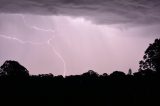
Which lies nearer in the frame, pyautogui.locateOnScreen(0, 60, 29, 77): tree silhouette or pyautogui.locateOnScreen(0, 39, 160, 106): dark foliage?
pyautogui.locateOnScreen(0, 39, 160, 106): dark foliage

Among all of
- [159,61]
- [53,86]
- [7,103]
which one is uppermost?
[159,61]

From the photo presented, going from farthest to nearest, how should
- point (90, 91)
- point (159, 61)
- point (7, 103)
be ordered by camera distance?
1. point (159, 61)
2. point (90, 91)
3. point (7, 103)

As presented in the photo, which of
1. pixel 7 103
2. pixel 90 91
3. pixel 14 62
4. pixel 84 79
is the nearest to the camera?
pixel 7 103

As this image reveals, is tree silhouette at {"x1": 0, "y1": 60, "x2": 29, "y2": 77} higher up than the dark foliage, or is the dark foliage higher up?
tree silhouette at {"x1": 0, "y1": 60, "x2": 29, "y2": 77}

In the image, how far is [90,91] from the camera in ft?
139

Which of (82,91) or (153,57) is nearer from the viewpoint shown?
(82,91)

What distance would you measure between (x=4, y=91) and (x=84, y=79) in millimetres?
13226

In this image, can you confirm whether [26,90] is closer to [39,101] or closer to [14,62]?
[39,101]

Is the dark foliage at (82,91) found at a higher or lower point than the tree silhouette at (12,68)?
lower

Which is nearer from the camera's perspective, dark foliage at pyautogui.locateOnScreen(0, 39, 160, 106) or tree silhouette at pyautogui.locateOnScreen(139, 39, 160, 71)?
dark foliage at pyautogui.locateOnScreen(0, 39, 160, 106)

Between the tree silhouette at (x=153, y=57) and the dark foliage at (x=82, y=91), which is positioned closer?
→ the dark foliage at (x=82, y=91)

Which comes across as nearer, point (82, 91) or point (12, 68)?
point (82, 91)

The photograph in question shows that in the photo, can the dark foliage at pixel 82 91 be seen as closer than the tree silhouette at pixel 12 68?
Yes

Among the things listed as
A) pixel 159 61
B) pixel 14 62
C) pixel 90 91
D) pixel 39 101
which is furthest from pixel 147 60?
pixel 39 101
